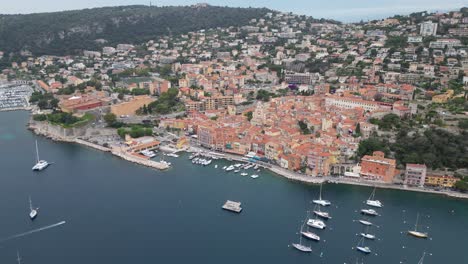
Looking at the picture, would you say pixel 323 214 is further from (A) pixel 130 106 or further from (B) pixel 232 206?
(A) pixel 130 106

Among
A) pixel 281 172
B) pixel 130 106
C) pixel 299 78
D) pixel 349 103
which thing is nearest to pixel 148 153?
pixel 281 172

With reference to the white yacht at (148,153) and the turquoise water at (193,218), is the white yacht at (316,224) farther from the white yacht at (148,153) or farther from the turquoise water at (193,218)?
the white yacht at (148,153)

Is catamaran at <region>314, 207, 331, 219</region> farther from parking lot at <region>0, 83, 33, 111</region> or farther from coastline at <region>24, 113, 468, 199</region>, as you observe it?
parking lot at <region>0, 83, 33, 111</region>

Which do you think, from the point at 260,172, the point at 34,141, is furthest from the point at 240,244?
the point at 34,141

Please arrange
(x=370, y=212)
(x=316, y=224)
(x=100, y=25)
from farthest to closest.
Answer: (x=100, y=25), (x=370, y=212), (x=316, y=224)

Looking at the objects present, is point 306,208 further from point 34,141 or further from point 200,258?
point 34,141
